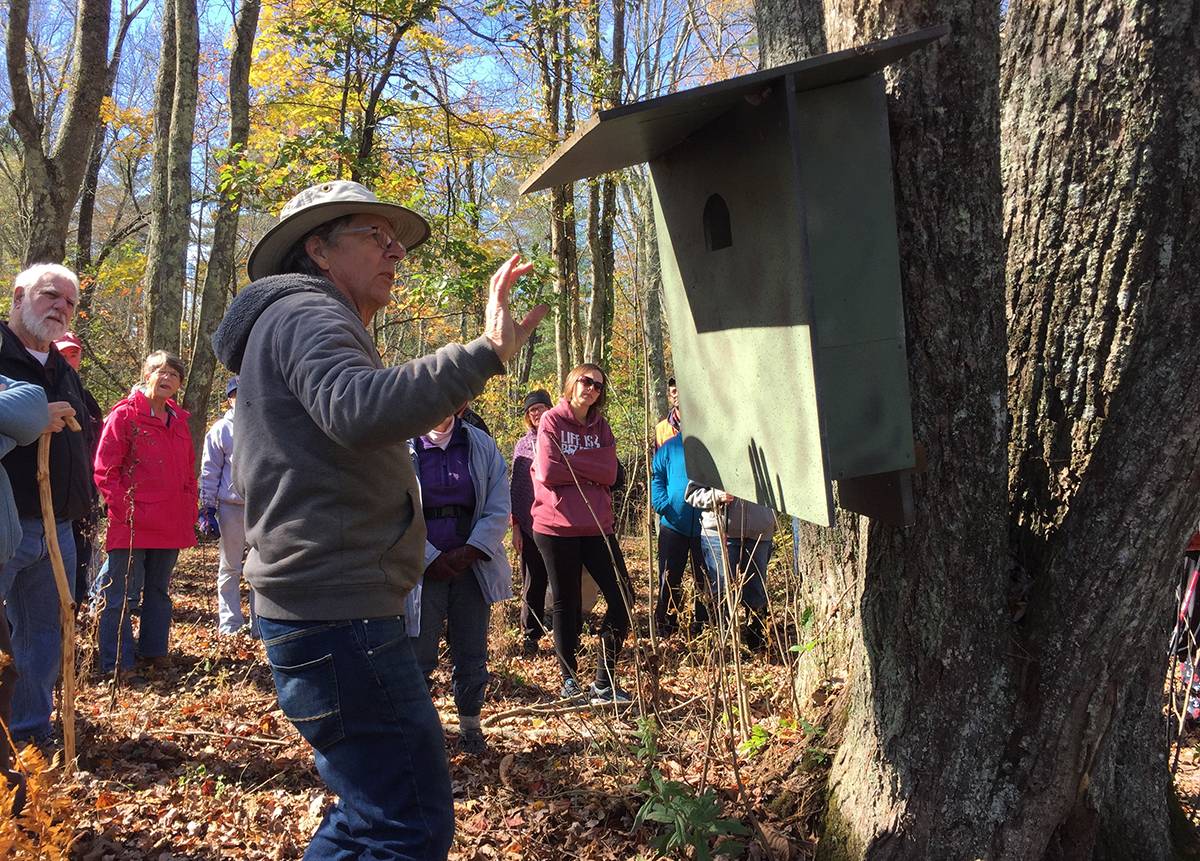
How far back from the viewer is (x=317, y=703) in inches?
77.5

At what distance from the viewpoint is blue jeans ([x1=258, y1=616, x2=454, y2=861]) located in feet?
6.35

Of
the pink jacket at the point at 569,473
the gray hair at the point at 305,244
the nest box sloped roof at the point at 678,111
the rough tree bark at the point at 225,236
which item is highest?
the rough tree bark at the point at 225,236

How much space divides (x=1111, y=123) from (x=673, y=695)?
10.6 feet

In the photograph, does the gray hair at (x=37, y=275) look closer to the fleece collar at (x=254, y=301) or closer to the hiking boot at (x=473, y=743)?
the fleece collar at (x=254, y=301)

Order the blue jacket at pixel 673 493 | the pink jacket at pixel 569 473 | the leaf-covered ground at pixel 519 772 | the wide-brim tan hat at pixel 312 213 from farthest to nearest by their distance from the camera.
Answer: the blue jacket at pixel 673 493, the pink jacket at pixel 569 473, the leaf-covered ground at pixel 519 772, the wide-brim tan hat at pixel 312 213

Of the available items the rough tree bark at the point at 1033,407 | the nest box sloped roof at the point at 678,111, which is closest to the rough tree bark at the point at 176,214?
the nest box sloped roof at the point at 678,111

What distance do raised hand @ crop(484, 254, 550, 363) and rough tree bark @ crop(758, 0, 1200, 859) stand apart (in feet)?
3.23

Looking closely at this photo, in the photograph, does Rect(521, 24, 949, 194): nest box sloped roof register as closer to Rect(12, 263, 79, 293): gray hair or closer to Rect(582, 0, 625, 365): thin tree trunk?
Rect(12, 263, 79, 293): gray hair

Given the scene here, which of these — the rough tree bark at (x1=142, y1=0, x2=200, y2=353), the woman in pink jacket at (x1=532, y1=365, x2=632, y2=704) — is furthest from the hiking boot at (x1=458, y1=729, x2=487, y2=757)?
the rough tree bark at (x1=142, y1=0, x2=200, y2=353)

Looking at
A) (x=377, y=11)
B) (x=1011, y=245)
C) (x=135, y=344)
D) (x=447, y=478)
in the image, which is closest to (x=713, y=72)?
(x=377, y=11)

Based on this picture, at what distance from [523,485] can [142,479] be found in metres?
2.35

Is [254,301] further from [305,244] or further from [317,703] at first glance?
→ [317,703]

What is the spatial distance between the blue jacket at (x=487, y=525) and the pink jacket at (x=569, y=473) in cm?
68

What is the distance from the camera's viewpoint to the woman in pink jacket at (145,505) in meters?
5.14
